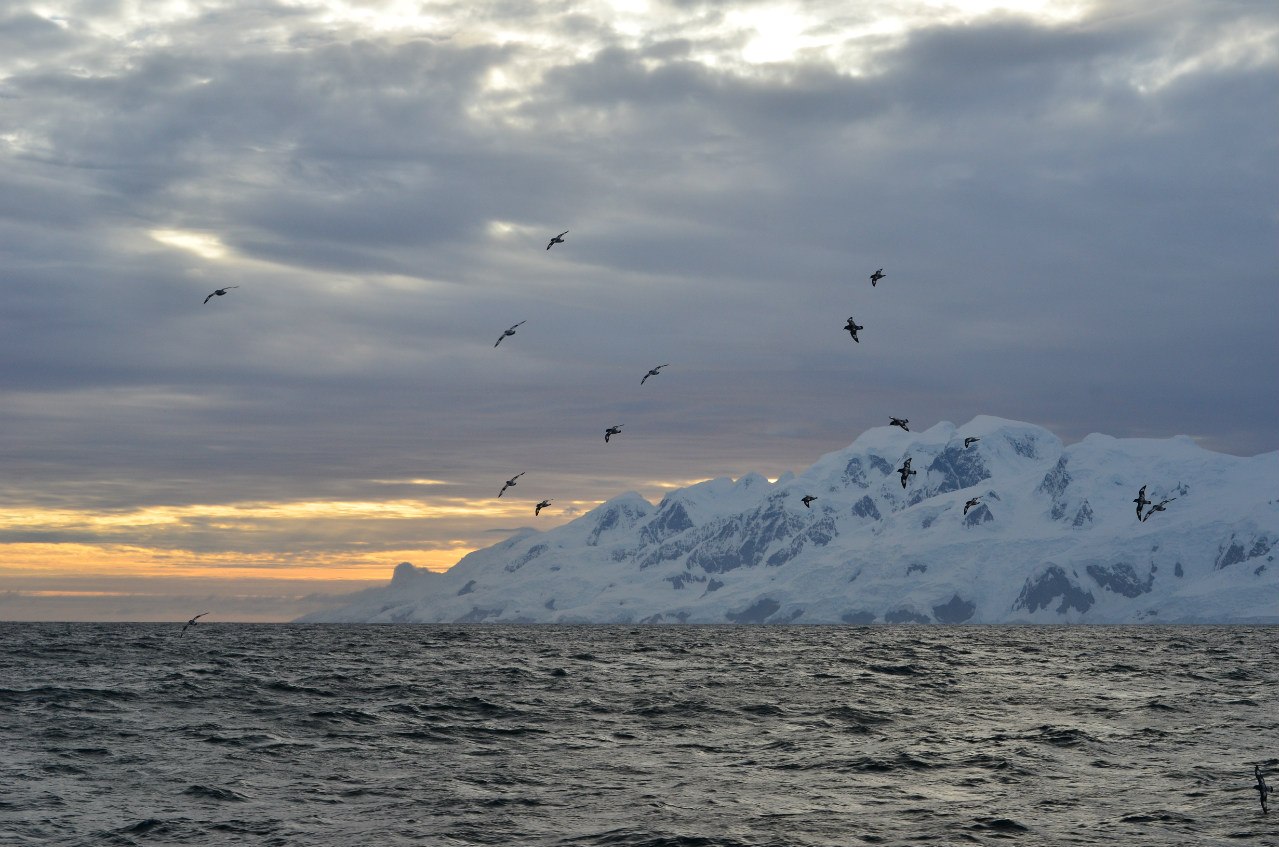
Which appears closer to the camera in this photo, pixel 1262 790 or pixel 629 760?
pixel 1262 790

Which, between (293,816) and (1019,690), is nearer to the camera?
(293,816)

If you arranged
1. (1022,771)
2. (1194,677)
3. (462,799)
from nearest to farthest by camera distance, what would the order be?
1. (462,799)
2. (1022,771)
3. (1194,677)

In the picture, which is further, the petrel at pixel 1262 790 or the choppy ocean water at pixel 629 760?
the choppy ocean water at pixel 629 760

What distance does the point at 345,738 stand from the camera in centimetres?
5453

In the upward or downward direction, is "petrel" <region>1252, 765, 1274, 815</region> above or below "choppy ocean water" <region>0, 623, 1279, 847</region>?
above

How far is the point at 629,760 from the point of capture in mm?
48750

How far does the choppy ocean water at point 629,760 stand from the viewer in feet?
117

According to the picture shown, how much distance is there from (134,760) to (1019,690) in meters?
57.5

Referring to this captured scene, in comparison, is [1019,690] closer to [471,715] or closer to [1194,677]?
[1194,677]

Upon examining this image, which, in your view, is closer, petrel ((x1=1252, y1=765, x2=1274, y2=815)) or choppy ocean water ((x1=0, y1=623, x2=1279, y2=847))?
petrel ((x1=1252, y1=765, x2=1274, y2=815))

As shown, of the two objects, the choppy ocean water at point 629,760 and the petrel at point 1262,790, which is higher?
the petrel at point 1262,790

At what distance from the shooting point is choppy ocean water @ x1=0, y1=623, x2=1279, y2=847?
35.7m

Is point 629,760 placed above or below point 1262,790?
below

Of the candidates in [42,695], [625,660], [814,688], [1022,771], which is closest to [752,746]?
[1022,771]
